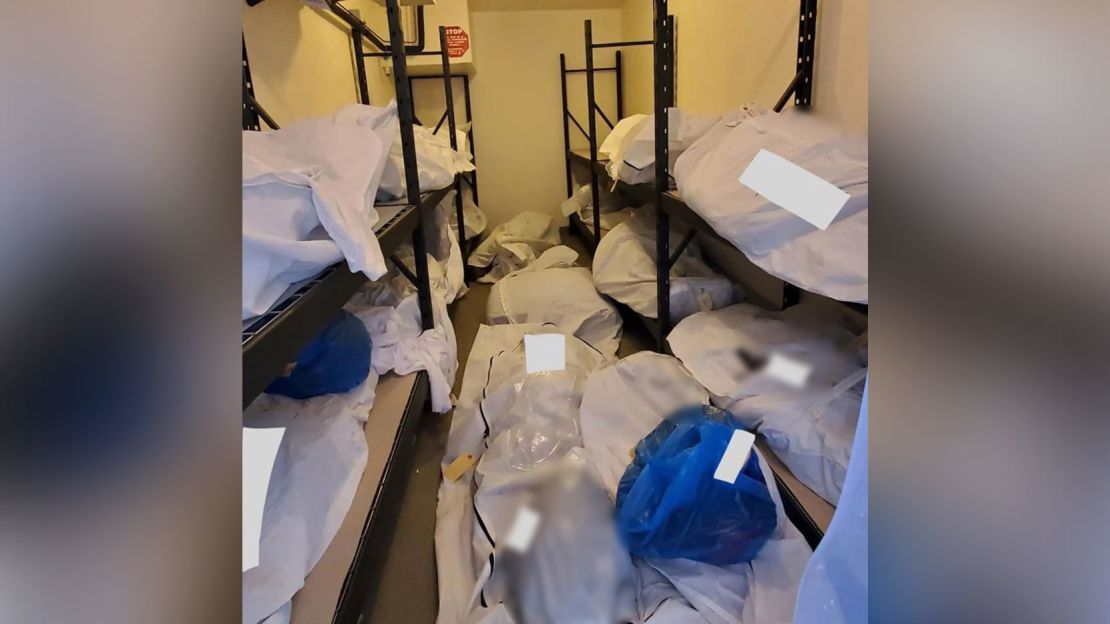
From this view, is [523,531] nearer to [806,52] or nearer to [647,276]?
[647,276]

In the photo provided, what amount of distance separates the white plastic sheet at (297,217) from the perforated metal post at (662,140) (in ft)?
2.96

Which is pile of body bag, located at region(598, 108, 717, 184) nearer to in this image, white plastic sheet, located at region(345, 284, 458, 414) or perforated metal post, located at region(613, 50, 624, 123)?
white plastic sheet, located at region(345, 284, 458, 414)

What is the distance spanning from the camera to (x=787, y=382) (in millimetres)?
1223

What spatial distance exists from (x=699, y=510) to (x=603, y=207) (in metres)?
2.73

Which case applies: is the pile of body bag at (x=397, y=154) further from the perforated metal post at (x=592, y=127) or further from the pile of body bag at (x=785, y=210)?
the perforated metal post at (x=592, y=127)

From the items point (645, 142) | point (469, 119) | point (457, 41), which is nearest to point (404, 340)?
point (645, 142)

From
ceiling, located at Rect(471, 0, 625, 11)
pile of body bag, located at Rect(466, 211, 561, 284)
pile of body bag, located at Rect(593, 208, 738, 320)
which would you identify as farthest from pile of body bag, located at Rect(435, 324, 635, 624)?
ceiling, located at Rect(471, 0, 625, 11)

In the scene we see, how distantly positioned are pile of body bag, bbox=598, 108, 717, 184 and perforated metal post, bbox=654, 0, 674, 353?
0.03m

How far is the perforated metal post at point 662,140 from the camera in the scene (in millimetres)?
1611

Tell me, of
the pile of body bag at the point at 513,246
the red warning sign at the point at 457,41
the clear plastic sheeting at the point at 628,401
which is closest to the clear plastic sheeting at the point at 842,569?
the clear plastic sheeting at the point at 628,401
